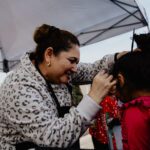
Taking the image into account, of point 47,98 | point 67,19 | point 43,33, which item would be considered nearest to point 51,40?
point 43,33

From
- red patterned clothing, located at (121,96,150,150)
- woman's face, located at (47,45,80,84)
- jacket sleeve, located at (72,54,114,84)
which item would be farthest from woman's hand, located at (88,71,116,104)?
jacket sleeve, located at (72,54,114,84)

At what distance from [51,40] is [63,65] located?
0.55 ft

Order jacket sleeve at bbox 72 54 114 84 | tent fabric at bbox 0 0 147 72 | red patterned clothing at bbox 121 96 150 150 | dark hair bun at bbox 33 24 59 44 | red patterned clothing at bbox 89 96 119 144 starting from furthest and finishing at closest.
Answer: tent fabric at bbox 0 0 147 72
red patterned clothing at bbox 89 96 119 144
jacket sleeve at bbox 72 54 114 84
dark hair bun at bbox 33 24 59 44
red patterned clothing at bbox 121 96 150 150

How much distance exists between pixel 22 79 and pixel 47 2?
9.65 feet

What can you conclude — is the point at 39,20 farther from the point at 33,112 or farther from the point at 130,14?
the point at 33,112

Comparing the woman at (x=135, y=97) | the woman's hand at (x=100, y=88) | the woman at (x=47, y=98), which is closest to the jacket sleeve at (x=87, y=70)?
the woman at (x=47, y=98)

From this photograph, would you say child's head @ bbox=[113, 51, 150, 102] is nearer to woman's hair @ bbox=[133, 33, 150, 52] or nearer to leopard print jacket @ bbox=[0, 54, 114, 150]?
woman's hair @ bbox=[133, 33, 150, 52]

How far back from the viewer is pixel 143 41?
5.54 ft

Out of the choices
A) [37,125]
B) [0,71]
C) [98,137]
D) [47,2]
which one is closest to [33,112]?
[37,125]

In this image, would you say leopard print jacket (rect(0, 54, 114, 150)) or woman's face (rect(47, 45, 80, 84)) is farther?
woman's face (rect(47, 45, 80, 84))

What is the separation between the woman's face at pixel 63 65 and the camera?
1725mm

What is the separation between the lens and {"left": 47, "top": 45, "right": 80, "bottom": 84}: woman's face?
172cm

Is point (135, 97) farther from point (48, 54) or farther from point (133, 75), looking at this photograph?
point (48, 54)

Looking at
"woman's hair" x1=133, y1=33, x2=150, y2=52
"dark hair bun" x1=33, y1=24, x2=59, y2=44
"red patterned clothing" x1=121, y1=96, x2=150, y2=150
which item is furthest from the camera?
"dark hair bun" x1=33, y1=24, x2=59, y2=44
